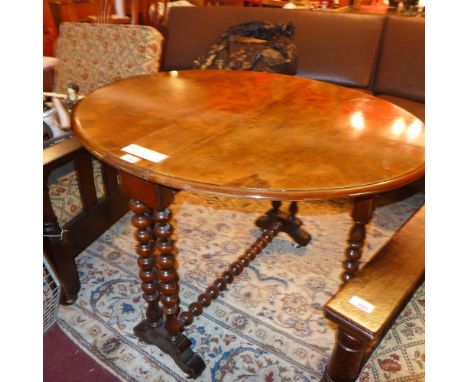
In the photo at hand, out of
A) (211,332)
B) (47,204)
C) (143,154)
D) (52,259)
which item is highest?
(143,154)

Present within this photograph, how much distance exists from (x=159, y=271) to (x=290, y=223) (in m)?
1.00

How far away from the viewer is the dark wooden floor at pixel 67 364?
1.43 metres

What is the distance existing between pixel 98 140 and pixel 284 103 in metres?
0.69

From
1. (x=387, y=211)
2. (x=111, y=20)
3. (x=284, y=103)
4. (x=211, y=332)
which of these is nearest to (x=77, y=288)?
(x=211, y=332)

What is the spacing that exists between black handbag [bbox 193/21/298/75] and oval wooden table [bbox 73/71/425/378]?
1.74 ft

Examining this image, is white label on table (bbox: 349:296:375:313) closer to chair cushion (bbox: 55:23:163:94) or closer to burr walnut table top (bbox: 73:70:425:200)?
burr walnut table top (bbox: 73:70:425:200)

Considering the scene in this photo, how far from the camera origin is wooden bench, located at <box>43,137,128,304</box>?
149cm

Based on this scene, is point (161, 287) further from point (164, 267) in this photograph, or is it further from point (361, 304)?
point (361, 304)

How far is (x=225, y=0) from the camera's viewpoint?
5.91 meters

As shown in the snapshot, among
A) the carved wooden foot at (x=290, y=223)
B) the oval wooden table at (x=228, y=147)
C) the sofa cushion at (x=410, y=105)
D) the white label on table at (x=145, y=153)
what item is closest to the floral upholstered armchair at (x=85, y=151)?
the oval wooden table at (x=228, y=147)

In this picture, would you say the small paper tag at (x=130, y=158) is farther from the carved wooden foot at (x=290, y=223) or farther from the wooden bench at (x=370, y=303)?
the carved wooden foot at (x=290, y=223)

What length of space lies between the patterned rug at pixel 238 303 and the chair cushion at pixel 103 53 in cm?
86
